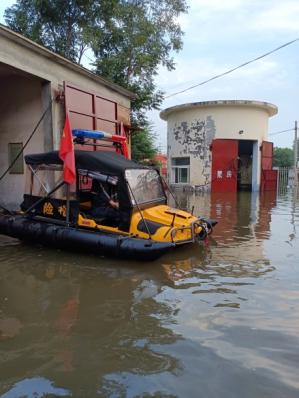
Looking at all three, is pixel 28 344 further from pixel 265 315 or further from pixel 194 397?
pixel 265 315

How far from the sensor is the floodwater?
9.75 feet

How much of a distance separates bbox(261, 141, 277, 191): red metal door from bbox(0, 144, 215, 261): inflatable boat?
1723 centimetres

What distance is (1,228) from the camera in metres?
7.39

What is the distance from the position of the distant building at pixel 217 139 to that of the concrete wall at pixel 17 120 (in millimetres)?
13563

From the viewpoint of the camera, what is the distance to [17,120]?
10.5 m

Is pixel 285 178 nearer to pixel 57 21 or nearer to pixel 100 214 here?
pixel 57 21

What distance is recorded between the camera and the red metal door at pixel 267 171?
23781 millimetres

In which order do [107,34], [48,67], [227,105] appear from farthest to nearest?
[227,105], [107,34], [48,67]

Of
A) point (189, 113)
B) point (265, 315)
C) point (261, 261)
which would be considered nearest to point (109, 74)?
point (189, 113)

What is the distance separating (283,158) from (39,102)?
5987 cm

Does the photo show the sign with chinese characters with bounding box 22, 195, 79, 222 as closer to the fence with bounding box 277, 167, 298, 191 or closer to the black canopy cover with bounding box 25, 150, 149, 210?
the black canopy cover with bounding box 25, 150, 149, 210

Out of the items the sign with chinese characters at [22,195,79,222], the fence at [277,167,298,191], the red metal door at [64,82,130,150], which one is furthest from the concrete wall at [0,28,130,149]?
the fence at [277,167,298,191]

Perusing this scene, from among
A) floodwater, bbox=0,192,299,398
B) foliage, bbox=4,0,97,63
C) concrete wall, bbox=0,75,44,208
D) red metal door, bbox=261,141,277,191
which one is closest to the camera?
floodwater, bbox=0,192,299,398

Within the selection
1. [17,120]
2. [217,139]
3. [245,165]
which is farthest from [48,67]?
[245,165]
